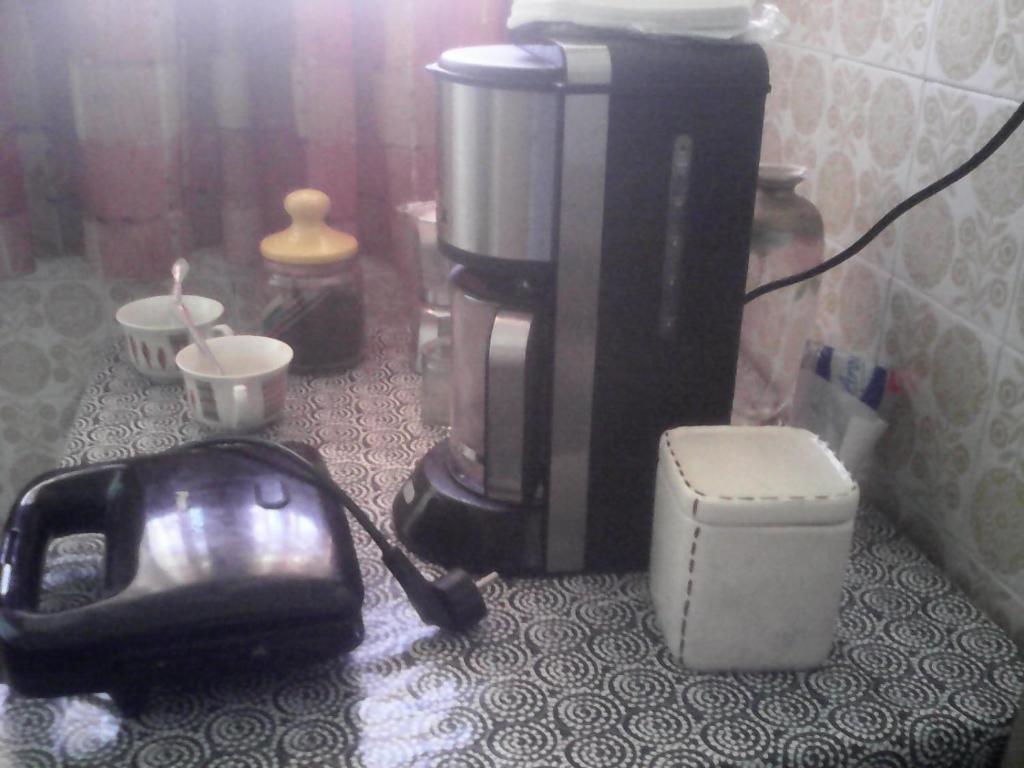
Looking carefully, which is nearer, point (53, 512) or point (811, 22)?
point (53, 512)

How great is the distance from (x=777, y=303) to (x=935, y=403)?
0.57ft

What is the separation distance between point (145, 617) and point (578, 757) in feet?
0.83

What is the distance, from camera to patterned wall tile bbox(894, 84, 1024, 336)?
2.10 feet

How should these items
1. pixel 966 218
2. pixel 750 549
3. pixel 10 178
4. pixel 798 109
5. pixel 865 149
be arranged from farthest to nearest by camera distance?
1. pixel 10 178
2. pixel 798 109
3. pixel 865 149
4. pixel 966 218
5. pixel 750 549

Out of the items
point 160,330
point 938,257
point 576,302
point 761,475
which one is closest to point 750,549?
point 761,475

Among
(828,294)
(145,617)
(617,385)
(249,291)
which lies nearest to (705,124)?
(617,385)

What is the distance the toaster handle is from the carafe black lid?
36 centimetres

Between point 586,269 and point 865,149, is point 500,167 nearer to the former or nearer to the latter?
point 586,269

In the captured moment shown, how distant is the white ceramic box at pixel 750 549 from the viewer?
1.84ft

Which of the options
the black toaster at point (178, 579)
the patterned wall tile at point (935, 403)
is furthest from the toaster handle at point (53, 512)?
the patterned wall tile at point (935, 403)

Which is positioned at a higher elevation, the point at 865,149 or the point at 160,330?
the point at 865,149

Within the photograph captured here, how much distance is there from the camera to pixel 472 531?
0.69 meters

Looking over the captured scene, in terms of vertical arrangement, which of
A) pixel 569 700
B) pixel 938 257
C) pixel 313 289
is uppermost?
pixel 938 257

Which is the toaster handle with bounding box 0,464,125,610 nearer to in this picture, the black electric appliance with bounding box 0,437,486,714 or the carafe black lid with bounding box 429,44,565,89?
the black electric appliance with bounding box 0,437,486,714
